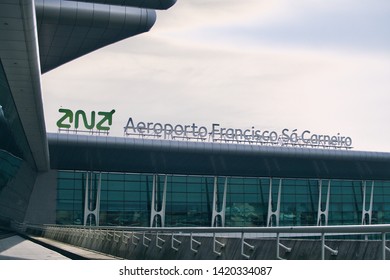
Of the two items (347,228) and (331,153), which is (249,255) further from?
(331,153)

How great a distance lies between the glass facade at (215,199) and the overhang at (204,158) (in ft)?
4.08

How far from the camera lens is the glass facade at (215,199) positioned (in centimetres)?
7862

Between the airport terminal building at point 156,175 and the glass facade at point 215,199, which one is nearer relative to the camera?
the airport terminal building at point 156,175

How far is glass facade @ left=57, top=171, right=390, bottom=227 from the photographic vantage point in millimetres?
78625

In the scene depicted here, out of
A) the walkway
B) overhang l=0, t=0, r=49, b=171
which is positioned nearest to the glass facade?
overhang l=0, t=0, r=49, b=171

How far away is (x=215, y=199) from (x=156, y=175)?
7.36 metres

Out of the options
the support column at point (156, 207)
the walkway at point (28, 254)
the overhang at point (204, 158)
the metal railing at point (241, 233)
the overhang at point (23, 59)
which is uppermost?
the overhang at point (204, 158)

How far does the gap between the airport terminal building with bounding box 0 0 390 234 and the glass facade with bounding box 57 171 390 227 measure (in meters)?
0.11

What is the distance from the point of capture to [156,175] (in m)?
81.1

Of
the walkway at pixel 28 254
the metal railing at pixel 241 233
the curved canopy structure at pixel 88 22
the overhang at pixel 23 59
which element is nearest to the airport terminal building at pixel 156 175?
the curved canopy structure at pixel 88 22

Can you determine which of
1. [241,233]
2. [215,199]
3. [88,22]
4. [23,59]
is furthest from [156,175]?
[241,233]

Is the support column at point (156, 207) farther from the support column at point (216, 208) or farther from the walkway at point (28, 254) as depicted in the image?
the walkway at point (28, 254)

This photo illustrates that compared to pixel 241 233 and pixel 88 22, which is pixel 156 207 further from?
pixel 241 233
